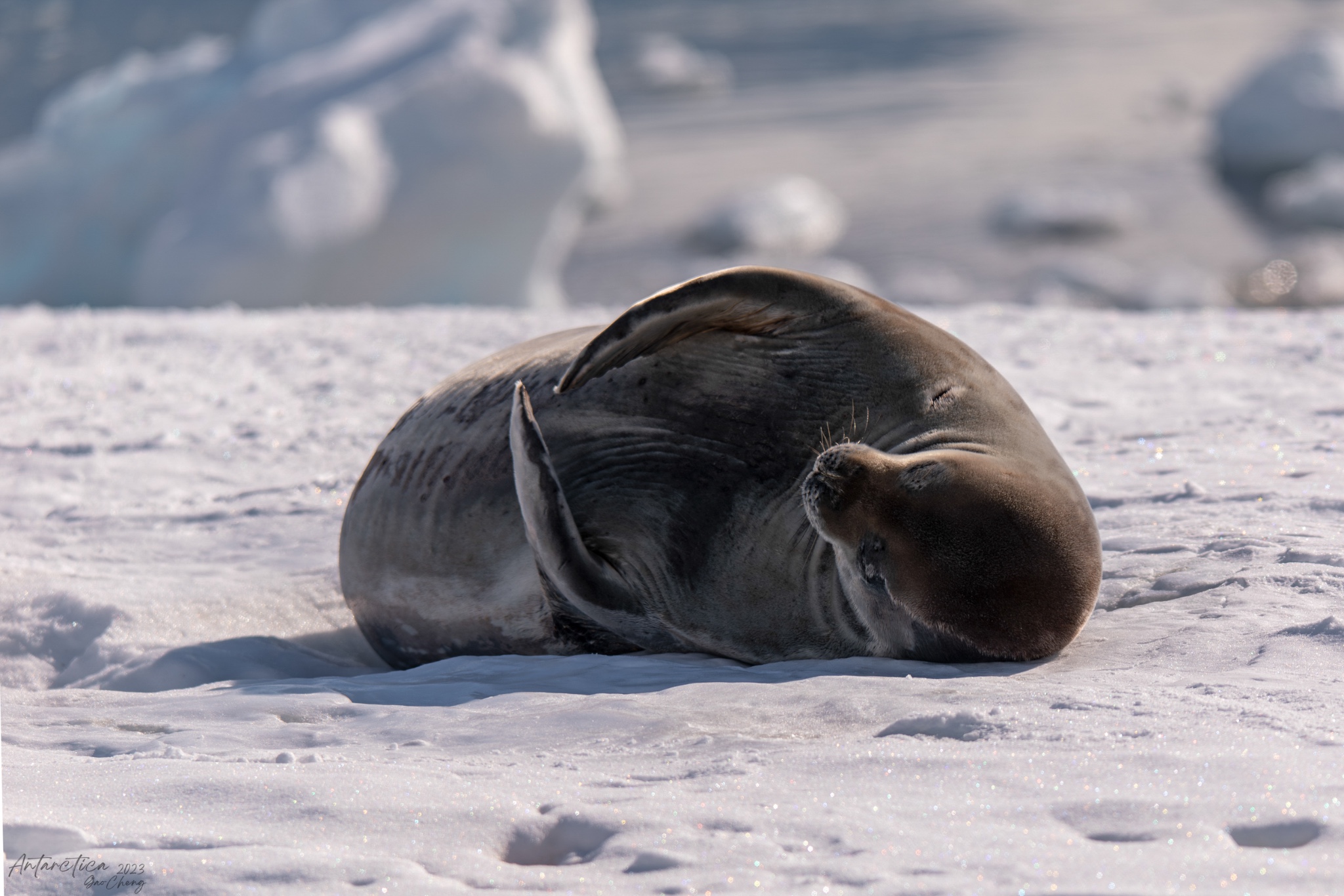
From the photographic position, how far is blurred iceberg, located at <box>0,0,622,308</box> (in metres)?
11.0

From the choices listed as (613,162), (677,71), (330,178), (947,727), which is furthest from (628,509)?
(677,71)

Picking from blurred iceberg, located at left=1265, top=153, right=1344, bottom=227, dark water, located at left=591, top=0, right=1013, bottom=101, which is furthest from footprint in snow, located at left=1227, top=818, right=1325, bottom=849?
dark water, located at left=591, top=0, right=1013, bottom=101

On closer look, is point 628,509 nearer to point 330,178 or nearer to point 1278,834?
point 1278,834

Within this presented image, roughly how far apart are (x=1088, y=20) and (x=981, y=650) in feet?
133

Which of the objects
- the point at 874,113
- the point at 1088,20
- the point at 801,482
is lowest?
the point at 801,482

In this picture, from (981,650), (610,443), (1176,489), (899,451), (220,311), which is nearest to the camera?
(981,650)

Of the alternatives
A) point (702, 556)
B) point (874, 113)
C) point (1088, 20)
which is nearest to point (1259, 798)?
point (702, 556)

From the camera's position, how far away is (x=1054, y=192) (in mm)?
18844

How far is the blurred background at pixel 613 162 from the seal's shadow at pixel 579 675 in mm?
9329

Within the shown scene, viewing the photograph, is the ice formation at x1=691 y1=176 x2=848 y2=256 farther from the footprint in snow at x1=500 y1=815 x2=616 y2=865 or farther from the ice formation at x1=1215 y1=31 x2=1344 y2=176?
the footprint in snow at x1=500 y1=815 x2=616 y2=865

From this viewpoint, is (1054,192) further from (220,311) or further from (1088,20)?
(1088,20)

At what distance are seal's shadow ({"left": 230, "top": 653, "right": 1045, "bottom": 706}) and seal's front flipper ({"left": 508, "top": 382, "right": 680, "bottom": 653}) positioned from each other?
55mm

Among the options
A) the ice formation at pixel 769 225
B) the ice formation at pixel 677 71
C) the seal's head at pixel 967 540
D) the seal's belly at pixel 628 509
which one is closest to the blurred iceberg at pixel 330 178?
the ice formation at pixel 769 225

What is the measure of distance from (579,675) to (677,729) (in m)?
0.40
